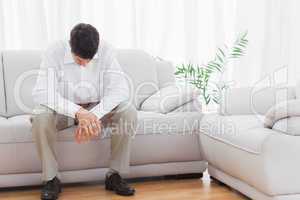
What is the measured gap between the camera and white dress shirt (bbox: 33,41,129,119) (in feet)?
9.65

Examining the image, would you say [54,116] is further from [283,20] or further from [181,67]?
[283,20]

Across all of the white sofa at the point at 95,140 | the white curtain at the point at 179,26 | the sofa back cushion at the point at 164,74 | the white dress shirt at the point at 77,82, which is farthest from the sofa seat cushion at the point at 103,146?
the white curtain at the point at 179,26

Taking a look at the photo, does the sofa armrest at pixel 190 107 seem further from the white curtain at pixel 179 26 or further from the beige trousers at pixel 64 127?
the white curtain at pixel 179 26

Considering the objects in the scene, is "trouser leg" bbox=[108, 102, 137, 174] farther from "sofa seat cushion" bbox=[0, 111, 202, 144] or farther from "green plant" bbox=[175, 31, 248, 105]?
"green plant" bbox=[175, 31, 248, 105]

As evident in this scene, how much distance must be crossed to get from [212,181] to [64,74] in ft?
4.14

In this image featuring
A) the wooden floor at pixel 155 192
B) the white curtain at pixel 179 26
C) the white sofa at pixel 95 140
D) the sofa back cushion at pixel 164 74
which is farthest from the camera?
the white curtain at pixel 179 26

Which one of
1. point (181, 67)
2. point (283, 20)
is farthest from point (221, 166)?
point (283, 20)

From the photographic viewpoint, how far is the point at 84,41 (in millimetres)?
2771

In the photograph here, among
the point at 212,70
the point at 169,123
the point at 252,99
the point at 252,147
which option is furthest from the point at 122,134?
the point at 212,70

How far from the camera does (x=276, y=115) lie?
2.57 m

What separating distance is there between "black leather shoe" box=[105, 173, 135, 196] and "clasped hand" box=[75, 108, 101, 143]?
13.3 inches

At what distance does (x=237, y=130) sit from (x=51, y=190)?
1.18m

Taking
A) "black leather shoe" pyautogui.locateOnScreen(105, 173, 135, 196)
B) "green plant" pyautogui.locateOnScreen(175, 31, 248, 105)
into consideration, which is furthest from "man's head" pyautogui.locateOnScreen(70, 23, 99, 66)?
"green plant" pyautogui.locateOnScreen(175, 31, 248, 105)

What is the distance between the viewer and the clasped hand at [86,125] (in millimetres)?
2809
